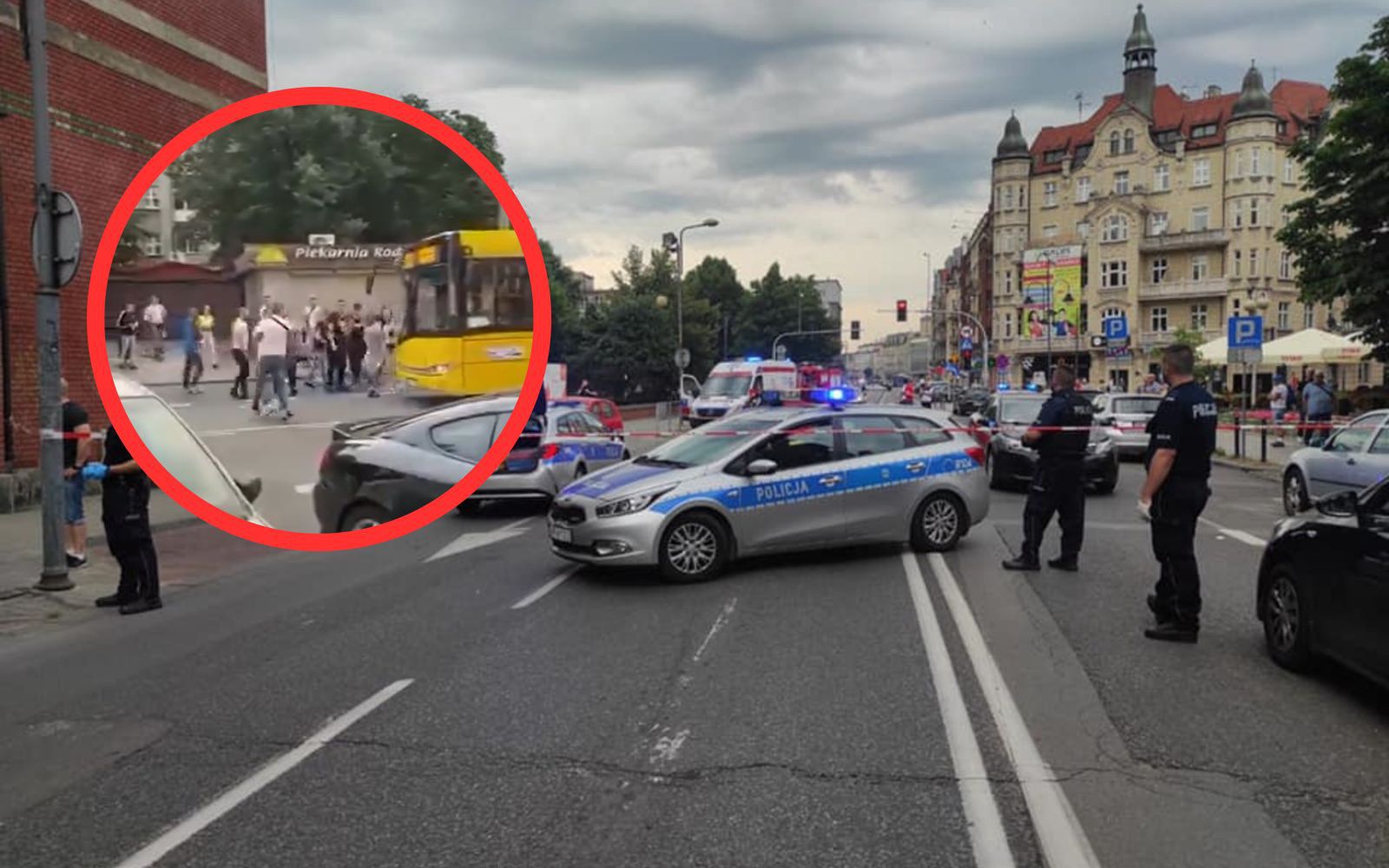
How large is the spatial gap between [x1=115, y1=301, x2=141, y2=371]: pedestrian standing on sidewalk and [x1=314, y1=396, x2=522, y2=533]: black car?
39 centimetres

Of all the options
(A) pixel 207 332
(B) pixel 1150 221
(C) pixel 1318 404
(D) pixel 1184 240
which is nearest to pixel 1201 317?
(D) pixel 1184 240

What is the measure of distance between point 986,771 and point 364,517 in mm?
3545

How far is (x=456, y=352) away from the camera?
198cm

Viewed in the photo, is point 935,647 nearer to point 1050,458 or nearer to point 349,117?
point 1050,458

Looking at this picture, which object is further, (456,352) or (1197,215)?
(1197,215)

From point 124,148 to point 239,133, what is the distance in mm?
411

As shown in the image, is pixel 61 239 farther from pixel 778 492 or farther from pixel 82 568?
pixel 778 492

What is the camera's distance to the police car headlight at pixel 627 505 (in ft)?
30.9

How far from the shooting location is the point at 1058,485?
391 inches

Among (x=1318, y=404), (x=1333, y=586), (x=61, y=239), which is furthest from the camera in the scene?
(x=1318, y=404)

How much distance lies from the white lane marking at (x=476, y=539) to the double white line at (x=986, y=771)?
20.0 feet

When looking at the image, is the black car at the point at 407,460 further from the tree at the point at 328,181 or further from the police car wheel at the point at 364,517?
the tree at the point at 328,181

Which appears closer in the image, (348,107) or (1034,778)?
(348,107)

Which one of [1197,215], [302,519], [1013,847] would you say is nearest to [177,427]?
[302,519]
